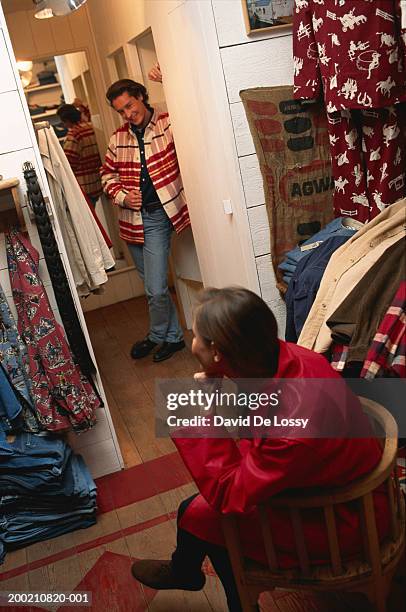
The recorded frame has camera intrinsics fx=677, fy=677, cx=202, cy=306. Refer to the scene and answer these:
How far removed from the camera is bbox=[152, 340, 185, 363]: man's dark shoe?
414 cm

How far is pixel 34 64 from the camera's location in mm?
5922

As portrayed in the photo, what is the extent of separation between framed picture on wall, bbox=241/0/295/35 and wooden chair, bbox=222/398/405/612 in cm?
164

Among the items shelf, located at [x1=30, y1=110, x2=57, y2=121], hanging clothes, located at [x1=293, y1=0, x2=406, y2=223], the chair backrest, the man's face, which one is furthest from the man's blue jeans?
the chair backrest

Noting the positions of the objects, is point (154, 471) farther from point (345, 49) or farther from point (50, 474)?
point (345, 49)

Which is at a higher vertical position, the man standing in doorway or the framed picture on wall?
the framed picture on wall

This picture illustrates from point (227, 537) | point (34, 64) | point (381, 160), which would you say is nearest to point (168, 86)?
point (381, 160)

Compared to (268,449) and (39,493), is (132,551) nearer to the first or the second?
(39,493)

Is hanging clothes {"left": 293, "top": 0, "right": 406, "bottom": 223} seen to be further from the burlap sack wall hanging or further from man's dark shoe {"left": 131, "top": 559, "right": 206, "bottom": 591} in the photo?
man's dark shoe {"left": 131, "top": 559, "right": 206, "bottom": 591}

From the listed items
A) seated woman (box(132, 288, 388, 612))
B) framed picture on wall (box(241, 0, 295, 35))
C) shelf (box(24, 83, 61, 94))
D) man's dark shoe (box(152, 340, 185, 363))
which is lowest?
man's dark shoe (box(152, 340, 185, 363))

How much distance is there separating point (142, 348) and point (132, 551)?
6.33 feet

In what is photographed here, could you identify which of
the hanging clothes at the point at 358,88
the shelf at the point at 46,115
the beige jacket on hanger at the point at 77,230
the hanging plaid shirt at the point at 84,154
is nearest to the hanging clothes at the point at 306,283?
the hanging clothes at the point at 358,88

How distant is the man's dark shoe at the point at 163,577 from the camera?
1.94 meters

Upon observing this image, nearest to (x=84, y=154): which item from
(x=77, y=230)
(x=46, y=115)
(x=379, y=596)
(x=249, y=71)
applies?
(x=46, y=115)

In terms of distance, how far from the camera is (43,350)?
2.62 meters
